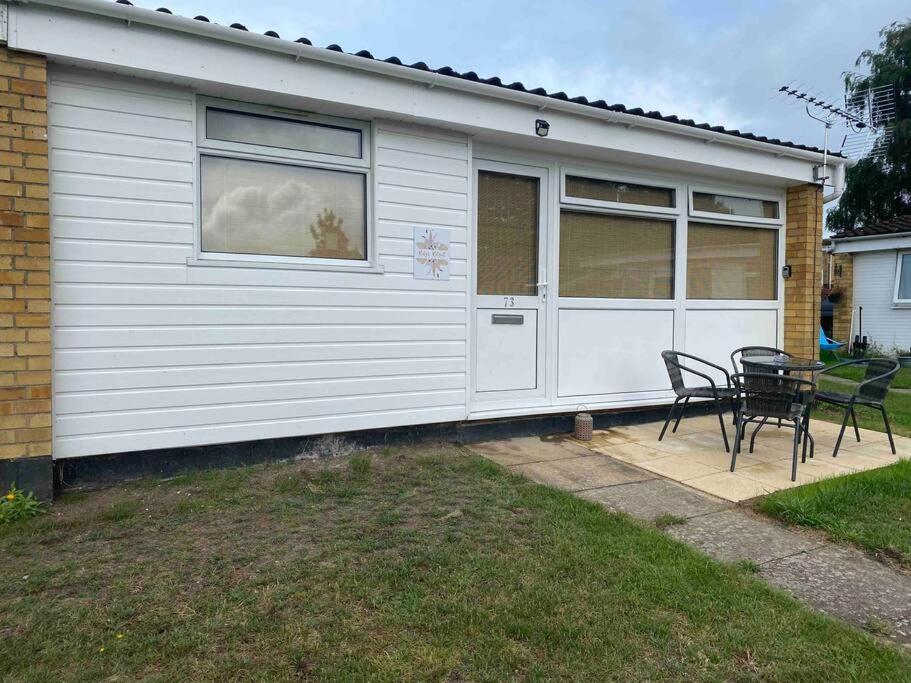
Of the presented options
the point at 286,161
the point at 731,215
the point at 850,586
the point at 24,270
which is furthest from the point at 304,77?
the point at 731,215

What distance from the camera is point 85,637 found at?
2105 millimetres

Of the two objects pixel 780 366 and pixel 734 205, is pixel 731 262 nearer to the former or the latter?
pixel 734 205

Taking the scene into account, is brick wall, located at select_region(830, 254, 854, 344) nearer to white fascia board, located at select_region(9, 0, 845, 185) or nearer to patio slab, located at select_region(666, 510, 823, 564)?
white fascia board, located at select_region(9, 0, 845, 185)

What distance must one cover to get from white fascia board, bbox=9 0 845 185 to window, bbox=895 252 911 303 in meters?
11.9

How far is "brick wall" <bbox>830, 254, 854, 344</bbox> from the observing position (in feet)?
50.6

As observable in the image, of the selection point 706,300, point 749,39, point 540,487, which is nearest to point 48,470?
point 540,487

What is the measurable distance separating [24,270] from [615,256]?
485 cm

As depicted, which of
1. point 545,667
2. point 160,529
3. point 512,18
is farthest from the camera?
point 512,18

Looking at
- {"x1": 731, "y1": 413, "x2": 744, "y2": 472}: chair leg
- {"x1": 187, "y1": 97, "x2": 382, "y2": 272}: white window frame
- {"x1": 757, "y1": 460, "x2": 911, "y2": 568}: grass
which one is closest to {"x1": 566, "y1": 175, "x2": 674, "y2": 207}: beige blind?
{"x1": 187, "y1": 97, "x2": 382, "y2": 272}: white window frame

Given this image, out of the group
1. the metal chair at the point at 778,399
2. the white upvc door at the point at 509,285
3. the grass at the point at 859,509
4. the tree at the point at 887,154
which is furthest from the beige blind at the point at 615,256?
the tree at the point at 887,154

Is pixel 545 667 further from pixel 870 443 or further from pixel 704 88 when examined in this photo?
pixel 704 88

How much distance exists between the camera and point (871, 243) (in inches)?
574

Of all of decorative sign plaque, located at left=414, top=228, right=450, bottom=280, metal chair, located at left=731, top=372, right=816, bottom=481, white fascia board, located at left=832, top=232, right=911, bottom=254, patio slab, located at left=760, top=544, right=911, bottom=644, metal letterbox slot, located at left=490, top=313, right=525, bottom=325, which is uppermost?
white fascia board, located at left=832, top=232, right=911, bottom=254

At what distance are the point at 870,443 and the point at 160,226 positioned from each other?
20.2 ft
